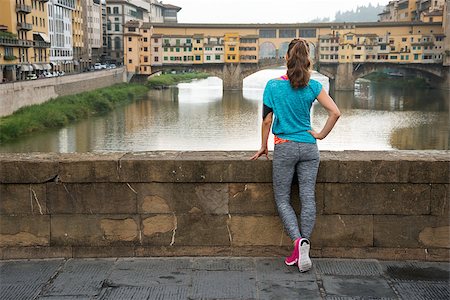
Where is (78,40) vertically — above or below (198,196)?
above

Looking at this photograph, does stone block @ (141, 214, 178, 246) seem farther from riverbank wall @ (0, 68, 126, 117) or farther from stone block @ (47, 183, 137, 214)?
riverbank wall @ (0, 68, 126, 117)

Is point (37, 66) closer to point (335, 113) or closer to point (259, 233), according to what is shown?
point (259, 233)

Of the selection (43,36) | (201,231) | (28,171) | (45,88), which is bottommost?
(45,88)

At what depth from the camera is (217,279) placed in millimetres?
2820

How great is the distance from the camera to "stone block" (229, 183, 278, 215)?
320cm

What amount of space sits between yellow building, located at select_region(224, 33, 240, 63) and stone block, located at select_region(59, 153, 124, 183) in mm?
48284

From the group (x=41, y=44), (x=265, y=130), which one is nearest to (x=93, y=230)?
(x=265, y=130)

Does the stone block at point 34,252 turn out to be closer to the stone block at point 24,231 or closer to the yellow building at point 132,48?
the stone block at point 24,231

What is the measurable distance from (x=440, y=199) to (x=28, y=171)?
7.03 ft

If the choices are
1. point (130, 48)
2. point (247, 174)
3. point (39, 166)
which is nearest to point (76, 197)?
point (39, 166)

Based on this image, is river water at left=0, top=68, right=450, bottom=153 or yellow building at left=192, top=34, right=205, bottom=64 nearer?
river water at left=0, top=68, right=450, bottom=153

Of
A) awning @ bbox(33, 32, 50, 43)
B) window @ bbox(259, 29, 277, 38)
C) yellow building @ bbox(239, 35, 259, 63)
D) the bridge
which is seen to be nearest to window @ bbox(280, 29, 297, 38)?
the bridge

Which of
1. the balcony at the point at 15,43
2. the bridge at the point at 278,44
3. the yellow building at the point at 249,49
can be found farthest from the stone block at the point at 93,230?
the yellow building at the point at 249,49

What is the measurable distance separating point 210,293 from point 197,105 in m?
32.7
